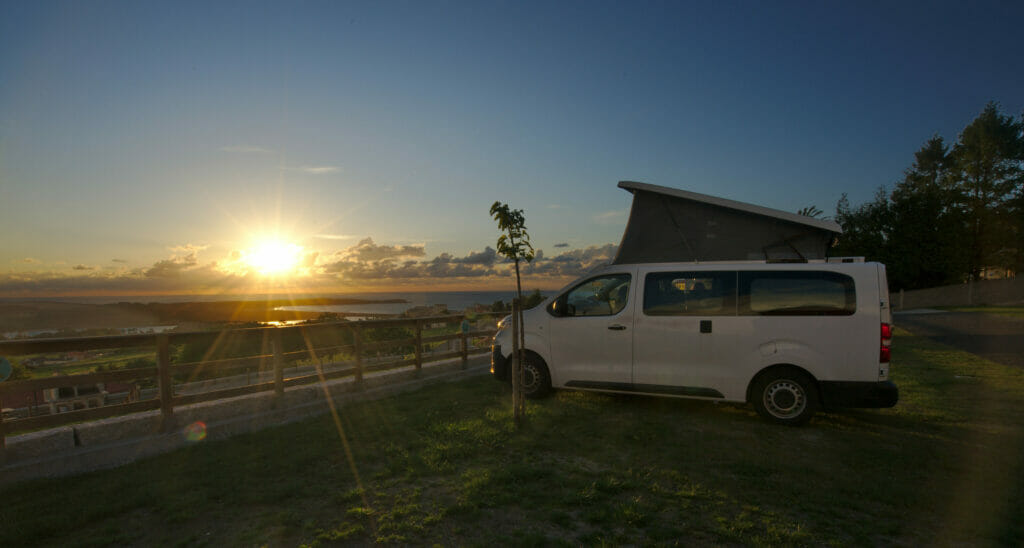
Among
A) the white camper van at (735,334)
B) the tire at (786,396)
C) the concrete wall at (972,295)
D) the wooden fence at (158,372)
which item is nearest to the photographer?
the wooden fence at (158,372)

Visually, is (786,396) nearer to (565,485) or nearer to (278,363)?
(565,485)

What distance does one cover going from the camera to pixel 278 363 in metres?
6.45

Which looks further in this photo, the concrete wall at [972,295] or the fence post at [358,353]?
the concrete wall at [972,295]

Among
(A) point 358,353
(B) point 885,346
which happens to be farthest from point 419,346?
(B) point 885,346

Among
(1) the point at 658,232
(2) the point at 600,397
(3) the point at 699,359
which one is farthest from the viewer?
(1) the point at 658,232

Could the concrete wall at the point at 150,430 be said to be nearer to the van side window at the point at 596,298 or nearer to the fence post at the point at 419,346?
the fence post at the point at 419,346

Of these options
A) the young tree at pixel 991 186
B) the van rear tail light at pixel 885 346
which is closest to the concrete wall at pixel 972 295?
the young tree at pixel 991 186

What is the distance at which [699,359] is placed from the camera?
6.09 metres

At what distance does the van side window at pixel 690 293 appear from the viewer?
605 cm

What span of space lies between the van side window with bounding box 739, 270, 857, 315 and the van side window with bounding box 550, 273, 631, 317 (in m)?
1.41

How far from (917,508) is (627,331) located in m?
3.32

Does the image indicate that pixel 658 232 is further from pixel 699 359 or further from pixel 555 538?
pixel 555 538

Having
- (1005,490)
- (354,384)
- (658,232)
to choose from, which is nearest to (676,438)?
(1005,490)

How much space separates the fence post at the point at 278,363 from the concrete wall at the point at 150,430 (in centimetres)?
10
